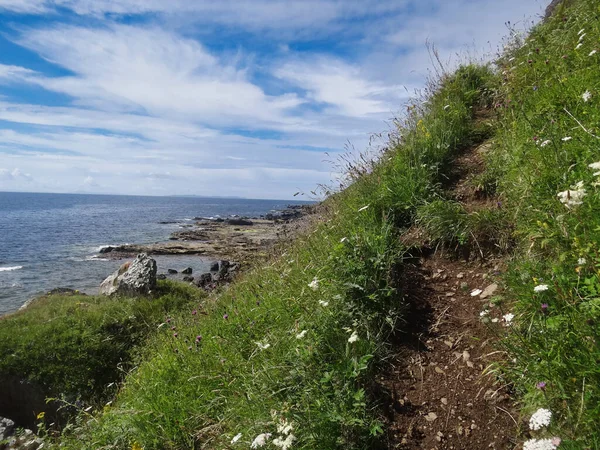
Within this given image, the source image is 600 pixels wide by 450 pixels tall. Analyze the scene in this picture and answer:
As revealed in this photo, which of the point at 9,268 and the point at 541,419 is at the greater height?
the point at 541,419

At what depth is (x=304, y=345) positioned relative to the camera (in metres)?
3.13

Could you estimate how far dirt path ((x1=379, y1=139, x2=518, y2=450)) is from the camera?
2.38 m

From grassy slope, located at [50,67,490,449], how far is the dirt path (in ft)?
0.66

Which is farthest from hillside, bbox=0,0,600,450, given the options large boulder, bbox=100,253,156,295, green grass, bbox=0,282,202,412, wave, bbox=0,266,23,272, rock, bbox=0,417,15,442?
wave, bbox=0,266,23,272

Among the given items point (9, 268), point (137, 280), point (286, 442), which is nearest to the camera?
point (286, 442)

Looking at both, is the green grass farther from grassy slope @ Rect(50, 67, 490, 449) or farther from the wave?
the wave

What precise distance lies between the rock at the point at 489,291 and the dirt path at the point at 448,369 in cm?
1

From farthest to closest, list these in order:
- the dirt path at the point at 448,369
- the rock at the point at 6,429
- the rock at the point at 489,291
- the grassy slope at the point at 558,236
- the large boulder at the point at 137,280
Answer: the large boulder at the point at 137,280
the rock at the point at 6,429
the rock at the point at 489,291
the dirt path at the point at 448,369
the grassy slope at the point at 558,236

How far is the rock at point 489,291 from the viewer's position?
3.29 metres

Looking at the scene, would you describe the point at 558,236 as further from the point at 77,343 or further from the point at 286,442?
the point at 77,343

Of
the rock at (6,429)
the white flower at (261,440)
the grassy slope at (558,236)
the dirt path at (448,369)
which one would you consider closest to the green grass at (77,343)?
the rock at (6,429)

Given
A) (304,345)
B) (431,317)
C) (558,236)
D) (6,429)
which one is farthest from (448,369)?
(6,429)

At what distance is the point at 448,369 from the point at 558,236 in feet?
4.16

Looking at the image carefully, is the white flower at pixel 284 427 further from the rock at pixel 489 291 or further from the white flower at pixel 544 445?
the rock at pixel 489 291
